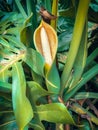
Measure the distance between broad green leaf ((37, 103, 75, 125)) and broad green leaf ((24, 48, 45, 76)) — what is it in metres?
0.08

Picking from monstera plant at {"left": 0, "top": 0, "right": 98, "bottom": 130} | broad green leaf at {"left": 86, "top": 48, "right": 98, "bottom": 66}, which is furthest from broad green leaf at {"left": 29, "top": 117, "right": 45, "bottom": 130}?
broad green leaf at {"left": 86, "top": 48, "right": 98, "bottom": 66}

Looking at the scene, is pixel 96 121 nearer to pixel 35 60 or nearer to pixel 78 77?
pixel 78 77

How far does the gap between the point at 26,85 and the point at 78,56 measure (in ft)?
0.55

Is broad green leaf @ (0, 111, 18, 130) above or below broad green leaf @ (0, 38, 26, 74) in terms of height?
below

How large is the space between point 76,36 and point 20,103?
0.76 feet

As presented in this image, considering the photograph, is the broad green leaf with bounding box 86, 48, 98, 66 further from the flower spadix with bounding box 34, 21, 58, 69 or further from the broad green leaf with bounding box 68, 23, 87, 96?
the flower spadix with bounding box 34, 21, 58, 69

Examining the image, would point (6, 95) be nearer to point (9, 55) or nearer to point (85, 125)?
point (9, 55)

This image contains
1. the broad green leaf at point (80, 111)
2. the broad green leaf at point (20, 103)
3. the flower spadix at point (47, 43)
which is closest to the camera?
the broad green leaf at point (20, 103)

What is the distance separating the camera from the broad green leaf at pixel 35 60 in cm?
59

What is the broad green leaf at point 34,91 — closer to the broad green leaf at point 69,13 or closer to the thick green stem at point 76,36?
the thick green stem at point 76,36

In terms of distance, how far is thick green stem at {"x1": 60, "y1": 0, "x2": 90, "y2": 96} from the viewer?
2.07 ft

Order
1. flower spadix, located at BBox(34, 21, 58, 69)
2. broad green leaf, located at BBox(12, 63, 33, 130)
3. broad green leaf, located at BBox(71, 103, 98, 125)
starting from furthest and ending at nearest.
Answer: broad green leaf, located at BBox(71, 103, 98, 125) < flower spadix, located at BBox(34, 21, 58, 69) < broad green leaf, located at BBox(12, 63, 33, 130)

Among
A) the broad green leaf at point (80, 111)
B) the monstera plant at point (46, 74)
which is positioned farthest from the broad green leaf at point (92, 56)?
the broad green leaf at point (80, 111)

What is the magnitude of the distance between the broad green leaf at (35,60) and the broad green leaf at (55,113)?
0.25ft
